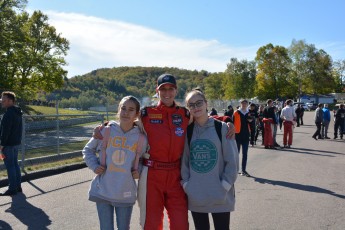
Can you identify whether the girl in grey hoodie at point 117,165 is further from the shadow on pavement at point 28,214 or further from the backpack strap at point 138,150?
the shadow on pavement at point 28,214

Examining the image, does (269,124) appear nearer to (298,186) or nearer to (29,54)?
(298,186)

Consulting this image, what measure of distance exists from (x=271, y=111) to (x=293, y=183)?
283 inches

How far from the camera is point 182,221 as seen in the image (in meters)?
3.47

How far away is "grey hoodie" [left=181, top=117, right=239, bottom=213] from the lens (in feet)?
11.1

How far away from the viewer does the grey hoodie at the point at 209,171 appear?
3381 millimetres

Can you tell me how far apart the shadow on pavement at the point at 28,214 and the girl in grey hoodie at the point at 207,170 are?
2.78 meters

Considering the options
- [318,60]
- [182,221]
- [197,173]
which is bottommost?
[182,221]

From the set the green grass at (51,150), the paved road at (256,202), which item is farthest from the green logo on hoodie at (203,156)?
the green grass at (51,150)

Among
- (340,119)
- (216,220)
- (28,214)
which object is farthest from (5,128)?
(340,119)

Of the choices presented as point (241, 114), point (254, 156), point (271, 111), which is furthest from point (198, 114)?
point (271, 111)

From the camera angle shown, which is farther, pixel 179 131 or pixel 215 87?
pixel 215 87

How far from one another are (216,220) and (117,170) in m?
1.01

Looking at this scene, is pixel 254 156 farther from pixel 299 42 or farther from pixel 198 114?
pixel 299 42

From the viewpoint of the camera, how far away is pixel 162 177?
3.52 m
